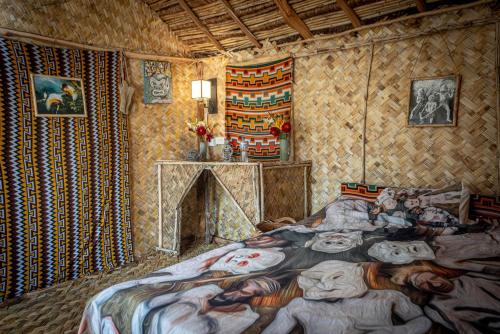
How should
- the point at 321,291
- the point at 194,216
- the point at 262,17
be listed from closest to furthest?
the point at 321,291 < the point at 262,17 < the point at 194,216

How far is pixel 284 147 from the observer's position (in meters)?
3.64

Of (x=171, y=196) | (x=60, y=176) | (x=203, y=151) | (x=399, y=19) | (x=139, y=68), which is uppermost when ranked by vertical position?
(x=399, y=19)

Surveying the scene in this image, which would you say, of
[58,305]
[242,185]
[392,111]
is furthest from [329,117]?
[58,305]

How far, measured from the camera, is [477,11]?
2.66m

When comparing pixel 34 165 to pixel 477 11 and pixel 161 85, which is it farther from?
pixel 477 11

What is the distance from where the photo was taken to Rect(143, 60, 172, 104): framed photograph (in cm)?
395

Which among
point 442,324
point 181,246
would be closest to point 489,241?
point 442,324

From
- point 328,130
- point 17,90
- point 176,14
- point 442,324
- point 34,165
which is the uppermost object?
point 176,14

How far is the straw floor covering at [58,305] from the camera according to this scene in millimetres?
2477

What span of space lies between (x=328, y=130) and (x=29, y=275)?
10.4 feet

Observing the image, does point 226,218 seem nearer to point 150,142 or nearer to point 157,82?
point 150,142

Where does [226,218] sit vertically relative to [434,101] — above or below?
below

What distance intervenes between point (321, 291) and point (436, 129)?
2.16 meters

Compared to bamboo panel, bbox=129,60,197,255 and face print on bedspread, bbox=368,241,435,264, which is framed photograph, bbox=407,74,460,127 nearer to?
face print on bedspread, bbox=368,241,435,264
